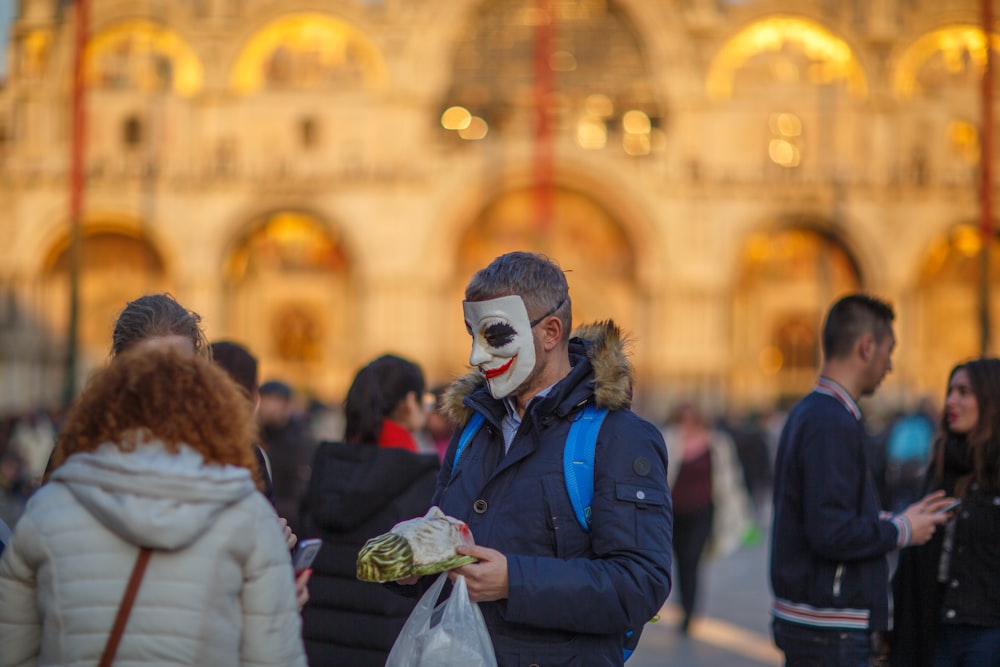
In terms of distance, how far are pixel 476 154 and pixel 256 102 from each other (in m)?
6.04

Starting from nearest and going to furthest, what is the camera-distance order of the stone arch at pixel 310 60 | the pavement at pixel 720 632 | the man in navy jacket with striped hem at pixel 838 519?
1. the man in navy jacket with striped hem at pixel 838 519
2. the pavement at pixel 720 632
3. the stone arch at pixel 310 60

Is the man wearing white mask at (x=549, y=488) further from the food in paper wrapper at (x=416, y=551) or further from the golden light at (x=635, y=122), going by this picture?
the golden light at (x=635, y=122)

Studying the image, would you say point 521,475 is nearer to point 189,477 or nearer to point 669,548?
point 669,548

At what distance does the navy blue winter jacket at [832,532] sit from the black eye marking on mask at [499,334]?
180 centimetres

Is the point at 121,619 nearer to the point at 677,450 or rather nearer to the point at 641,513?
the point at 641,513

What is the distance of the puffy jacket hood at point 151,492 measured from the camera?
2852mm

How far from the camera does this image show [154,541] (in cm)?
285

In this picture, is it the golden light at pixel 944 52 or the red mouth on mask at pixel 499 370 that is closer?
the red mouth on mask at pixel 499 370

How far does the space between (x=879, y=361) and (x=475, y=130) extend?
29.9 m

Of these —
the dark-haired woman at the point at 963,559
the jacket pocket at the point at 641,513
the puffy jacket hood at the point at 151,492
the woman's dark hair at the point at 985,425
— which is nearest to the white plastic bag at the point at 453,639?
the jacket pocket at the point at 641,513

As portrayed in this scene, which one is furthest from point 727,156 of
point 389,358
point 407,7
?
point 389,358

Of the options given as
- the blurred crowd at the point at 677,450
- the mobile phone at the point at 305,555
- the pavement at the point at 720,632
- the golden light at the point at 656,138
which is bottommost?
the pavement at the point at 720,632

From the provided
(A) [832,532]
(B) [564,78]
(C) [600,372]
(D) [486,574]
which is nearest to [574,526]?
(D) [486,574]

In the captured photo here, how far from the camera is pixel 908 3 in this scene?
111ft
